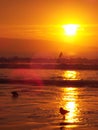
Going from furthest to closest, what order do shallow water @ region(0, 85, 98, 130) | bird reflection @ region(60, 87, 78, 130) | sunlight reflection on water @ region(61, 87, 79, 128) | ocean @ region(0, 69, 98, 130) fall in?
sunlight reflection on water @ region(61, 87, 79, 128) < bird reflection @ region(60, 87, 78, 130) < shallow water @ region(0, 85, 98, 130) < ocean @ region(0, 69, 98, 130)

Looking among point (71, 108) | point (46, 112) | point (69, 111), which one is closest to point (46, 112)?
point (46, 112)

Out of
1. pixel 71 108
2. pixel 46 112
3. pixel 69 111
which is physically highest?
pixel 71 108

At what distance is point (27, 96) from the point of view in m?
25.2

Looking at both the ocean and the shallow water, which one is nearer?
the ocean

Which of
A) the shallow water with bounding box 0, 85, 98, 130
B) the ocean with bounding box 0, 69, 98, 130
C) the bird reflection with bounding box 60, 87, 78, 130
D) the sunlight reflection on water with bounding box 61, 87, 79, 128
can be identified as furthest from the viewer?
the sunlight reflection on water with bounding box 61, 87, 79, 128

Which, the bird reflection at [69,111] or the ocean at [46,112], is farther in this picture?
the bird reflection at [69,111]

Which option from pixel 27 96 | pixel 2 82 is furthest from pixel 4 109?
pixel 2 82

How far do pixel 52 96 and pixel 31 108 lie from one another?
5.00 meters

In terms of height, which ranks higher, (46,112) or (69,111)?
(46,112)

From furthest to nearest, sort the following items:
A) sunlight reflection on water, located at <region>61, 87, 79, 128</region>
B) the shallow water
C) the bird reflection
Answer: sunlight reflection on water, located at <region>61, 87, 79, 128</region>
the bird reflection
the shallow water

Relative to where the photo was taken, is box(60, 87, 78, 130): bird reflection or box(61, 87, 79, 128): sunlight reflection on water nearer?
box(60, 87, 78, 130): bird reflection

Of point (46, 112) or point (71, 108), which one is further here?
point (71, 108)

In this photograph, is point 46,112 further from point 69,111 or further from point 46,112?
point 69,111

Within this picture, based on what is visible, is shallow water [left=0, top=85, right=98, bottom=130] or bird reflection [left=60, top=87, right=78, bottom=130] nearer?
shallow water [left=0, top=85, right=98, bottom=130]
